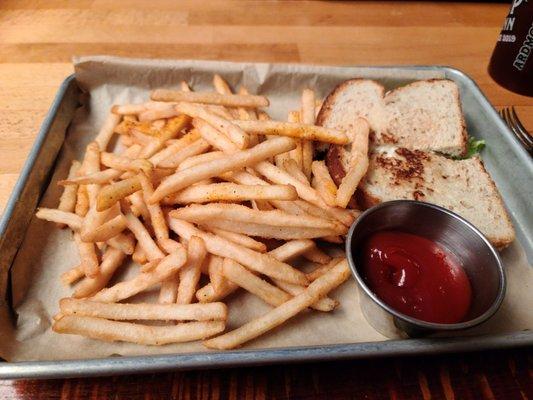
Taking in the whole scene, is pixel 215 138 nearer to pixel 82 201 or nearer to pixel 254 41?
pixel 82 201

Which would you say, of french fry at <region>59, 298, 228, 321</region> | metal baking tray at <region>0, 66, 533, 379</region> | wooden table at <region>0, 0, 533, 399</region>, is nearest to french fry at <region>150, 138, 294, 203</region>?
french fry at <region>59, 298, 228, 321</region>

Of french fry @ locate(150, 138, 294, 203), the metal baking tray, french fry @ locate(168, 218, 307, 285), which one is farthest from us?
french fry @ locate(150, 138, 294, 203)

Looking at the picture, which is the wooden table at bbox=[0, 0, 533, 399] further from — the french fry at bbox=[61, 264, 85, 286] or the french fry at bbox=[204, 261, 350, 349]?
the french fry at bbox=[61, 264, 85, 286]

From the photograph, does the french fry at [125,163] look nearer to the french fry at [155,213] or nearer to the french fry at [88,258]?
the french fry at [155,213]

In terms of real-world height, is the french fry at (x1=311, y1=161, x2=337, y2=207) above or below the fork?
above

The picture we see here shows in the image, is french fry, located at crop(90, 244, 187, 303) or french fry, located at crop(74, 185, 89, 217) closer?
french fry, located at crop(90, 244, 187, 303)

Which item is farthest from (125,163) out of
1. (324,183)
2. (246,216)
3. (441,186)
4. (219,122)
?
(441,186)

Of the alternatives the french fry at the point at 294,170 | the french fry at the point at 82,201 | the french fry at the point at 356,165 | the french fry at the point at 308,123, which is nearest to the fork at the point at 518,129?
the french fry at the point at 356,165
